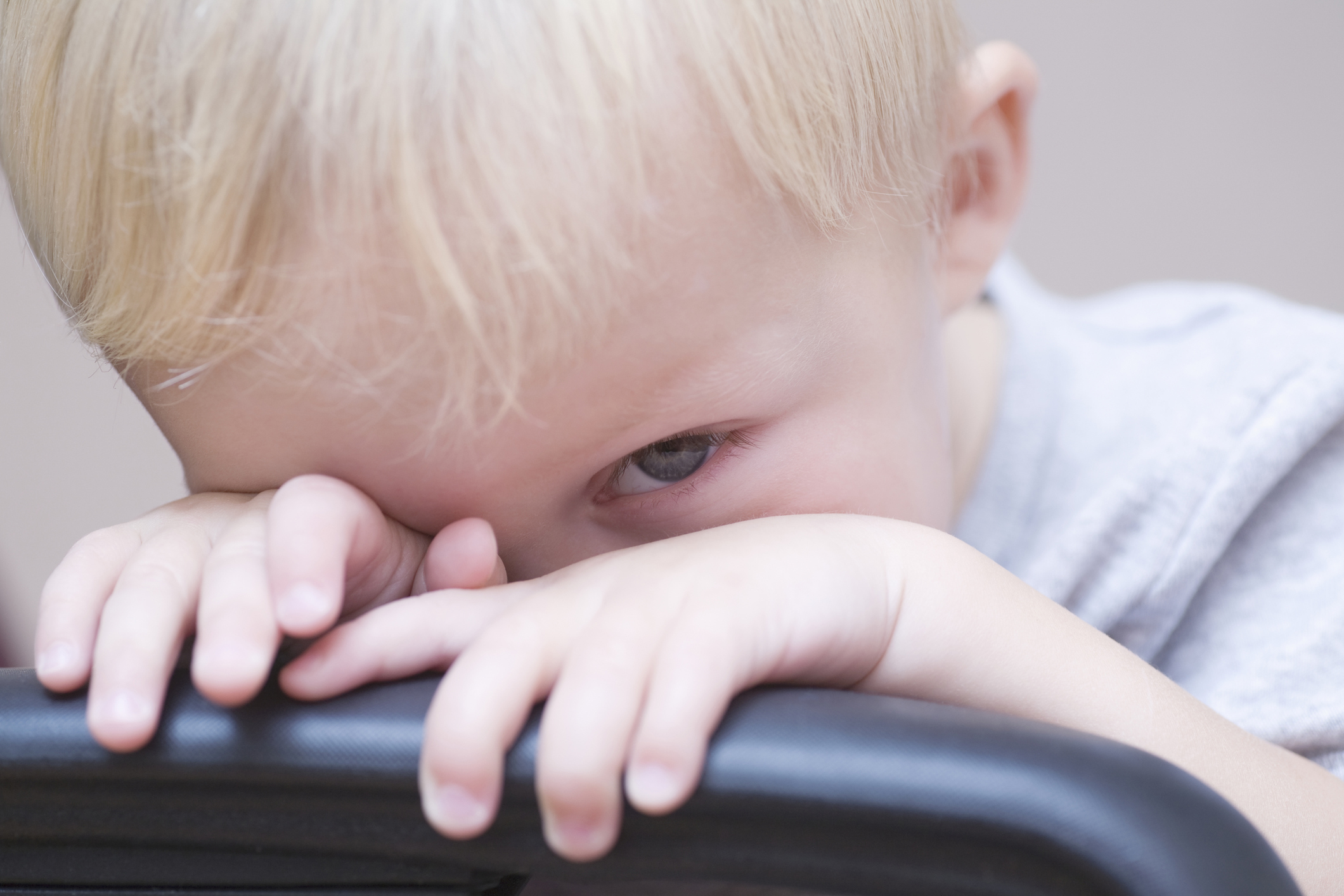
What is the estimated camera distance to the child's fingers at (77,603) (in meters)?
0.36

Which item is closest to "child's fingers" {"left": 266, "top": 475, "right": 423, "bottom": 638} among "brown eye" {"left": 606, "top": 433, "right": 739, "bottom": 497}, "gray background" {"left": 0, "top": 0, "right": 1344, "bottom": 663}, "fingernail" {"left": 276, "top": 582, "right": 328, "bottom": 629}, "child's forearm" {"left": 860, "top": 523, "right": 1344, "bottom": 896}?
"fingernail" {"left": 276, "top": 582, "right": 328, "bottom": 629}

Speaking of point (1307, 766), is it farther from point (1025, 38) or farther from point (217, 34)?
point (1025, 38)

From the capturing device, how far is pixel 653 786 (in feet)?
0.97

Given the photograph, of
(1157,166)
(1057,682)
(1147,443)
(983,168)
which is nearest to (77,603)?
(1057,682)

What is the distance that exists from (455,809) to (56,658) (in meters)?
0.16

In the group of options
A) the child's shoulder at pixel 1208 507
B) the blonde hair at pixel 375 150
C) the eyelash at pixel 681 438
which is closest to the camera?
the blonde hair at pixel 375 150

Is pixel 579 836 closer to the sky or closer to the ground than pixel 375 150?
closer to the ground

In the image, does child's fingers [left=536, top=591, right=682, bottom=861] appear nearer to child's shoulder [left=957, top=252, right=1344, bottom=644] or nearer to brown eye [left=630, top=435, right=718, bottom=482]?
brown eye [left=630, top=435, right=718, bottom=482]

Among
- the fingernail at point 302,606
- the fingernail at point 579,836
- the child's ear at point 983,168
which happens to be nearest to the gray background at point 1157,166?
the child's ear at point 983,168

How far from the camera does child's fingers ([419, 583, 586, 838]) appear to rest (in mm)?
297

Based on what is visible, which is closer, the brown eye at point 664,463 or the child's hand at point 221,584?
the child's hand at point 221,584

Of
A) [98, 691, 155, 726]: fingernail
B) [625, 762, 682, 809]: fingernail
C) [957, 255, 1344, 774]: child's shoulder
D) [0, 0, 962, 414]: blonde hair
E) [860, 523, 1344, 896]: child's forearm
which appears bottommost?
[957, 255, 1344, 774]: child's shoulder

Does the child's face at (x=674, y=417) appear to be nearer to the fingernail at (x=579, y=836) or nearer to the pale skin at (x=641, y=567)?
the pale skin at (x=641, y=567)

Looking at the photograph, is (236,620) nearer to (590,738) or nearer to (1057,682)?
(590,738)
